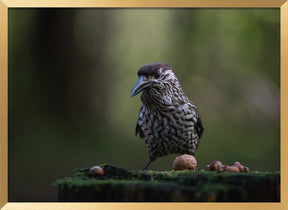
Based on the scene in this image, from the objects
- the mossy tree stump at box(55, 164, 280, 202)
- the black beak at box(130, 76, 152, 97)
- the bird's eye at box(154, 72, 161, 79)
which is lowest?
the mossy tree stump at box(55, 164, 280, 202)

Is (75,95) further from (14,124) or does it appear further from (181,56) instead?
(181,56)

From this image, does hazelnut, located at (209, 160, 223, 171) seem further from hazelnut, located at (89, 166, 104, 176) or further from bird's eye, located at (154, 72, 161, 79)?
bird's eye, located at (154, 72, 161, 79)

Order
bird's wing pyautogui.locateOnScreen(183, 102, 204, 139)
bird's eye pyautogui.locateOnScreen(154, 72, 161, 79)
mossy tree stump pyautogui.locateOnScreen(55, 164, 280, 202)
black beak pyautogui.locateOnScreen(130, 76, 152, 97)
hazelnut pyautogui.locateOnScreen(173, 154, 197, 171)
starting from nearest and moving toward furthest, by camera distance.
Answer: mossy tree stump pyautogui.locateOnScreen(55, 164, 280, 202) < hazelnut pyautogui.locateOnScreen(173, 154, 197, 171) < black beak pyautogui.locateOnScreen(130, 76, 152, 97) < bird's eye pyautogui.locateOnScreen(154, 72, 161, 79) < bird's wing pyautogui.locateOnScreen(183, 102, 204, 139)

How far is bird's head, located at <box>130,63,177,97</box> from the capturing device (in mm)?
3713

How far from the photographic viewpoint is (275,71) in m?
5.70

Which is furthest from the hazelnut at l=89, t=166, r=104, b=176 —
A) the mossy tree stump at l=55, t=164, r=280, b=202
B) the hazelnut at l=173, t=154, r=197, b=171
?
the hazelnut at l=173, t=154, r=197, b=171

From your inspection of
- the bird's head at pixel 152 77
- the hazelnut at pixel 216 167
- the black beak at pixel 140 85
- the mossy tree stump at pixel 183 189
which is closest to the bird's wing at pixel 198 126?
the bird's head at pixel 152 77

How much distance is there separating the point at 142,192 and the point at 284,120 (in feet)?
5.16

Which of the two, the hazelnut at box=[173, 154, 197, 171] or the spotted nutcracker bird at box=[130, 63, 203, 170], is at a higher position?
the spotted nutcracker bird at box=[130, 63, 203, 170]

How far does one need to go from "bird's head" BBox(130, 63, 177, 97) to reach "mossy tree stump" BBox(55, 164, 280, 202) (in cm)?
125

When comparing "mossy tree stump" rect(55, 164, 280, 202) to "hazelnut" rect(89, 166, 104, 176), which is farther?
"hazelnut" rect(89, 166, 104, 176)

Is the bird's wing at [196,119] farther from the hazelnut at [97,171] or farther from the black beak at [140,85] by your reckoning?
the hazelnut at [97,171]

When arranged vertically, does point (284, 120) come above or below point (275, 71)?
below

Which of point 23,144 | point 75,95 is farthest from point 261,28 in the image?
point 23,144
